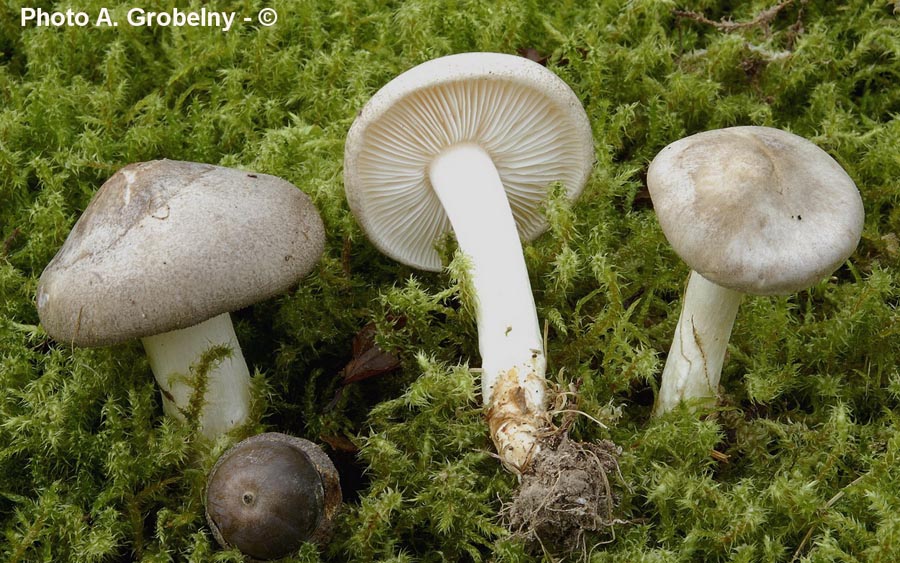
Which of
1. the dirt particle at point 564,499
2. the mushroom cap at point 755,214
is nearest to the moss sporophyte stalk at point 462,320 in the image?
the dirt particle at point 564,499

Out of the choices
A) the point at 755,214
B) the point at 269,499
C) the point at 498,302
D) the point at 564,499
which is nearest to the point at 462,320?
the point at 498,302

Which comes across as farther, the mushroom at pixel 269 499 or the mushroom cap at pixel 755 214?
the mushroom at pixel 269 499

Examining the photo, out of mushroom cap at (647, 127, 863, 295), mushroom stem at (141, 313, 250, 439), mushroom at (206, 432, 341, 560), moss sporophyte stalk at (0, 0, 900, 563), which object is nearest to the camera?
mushroom cap at (647, 127, 863, 295)

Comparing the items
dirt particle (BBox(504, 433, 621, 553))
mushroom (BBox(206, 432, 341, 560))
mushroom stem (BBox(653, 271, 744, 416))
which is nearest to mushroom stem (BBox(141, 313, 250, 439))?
mushroom (BBox(206, 432, 341, 560))

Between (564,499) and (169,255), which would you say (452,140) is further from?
(564,499)

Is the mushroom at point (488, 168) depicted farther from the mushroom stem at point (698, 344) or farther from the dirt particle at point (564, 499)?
the mushroom stem at point (698, 344)

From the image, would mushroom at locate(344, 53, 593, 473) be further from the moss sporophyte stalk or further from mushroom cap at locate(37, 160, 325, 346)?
mushroom cap at locate(37, 160, 325, 346)

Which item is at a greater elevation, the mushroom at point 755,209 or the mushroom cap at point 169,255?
the mushroom at point 755,209
